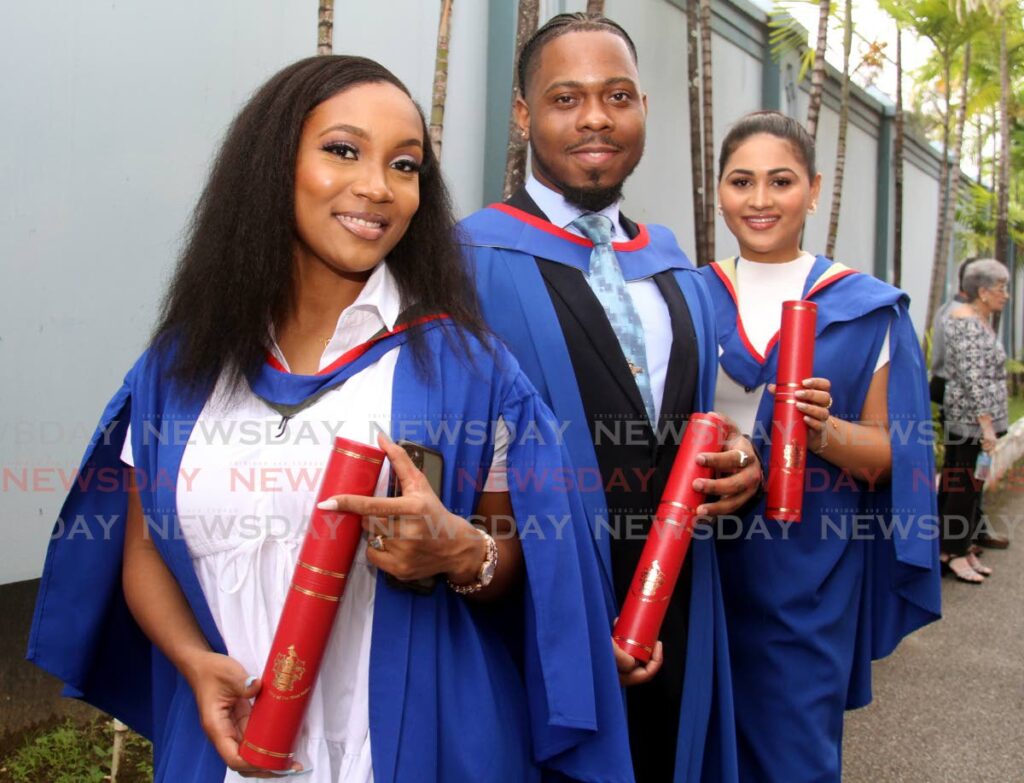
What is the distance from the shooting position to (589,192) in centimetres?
242

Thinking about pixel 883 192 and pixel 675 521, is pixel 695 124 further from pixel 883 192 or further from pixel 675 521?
pixel 883 192

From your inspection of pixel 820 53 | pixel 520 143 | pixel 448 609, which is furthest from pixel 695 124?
pixel 448 609

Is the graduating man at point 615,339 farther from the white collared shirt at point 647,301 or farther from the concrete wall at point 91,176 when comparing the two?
the concrete wall at point 91,176

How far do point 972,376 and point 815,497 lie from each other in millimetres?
4248

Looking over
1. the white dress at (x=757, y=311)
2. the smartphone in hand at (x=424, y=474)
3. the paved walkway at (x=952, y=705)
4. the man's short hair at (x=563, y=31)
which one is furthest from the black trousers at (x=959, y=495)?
the smartphone in hand at (x=424, y=474)

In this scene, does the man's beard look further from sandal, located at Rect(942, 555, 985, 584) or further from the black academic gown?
sandal, located at Rect(942, 555, 985, 584)

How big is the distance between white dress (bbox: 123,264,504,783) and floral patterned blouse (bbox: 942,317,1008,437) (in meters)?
5.70

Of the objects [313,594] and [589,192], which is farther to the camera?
[589,192]

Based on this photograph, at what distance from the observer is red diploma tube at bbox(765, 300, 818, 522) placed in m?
2.46

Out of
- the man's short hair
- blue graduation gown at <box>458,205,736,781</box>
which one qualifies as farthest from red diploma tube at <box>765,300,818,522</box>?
the man's short hair

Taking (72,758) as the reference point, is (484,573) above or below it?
above

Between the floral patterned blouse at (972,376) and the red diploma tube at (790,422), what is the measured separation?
15.1ft

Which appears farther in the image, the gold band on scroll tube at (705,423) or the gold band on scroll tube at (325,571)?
the gold band on scroll tube at (705,423)

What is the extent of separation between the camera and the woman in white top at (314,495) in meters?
1.62
